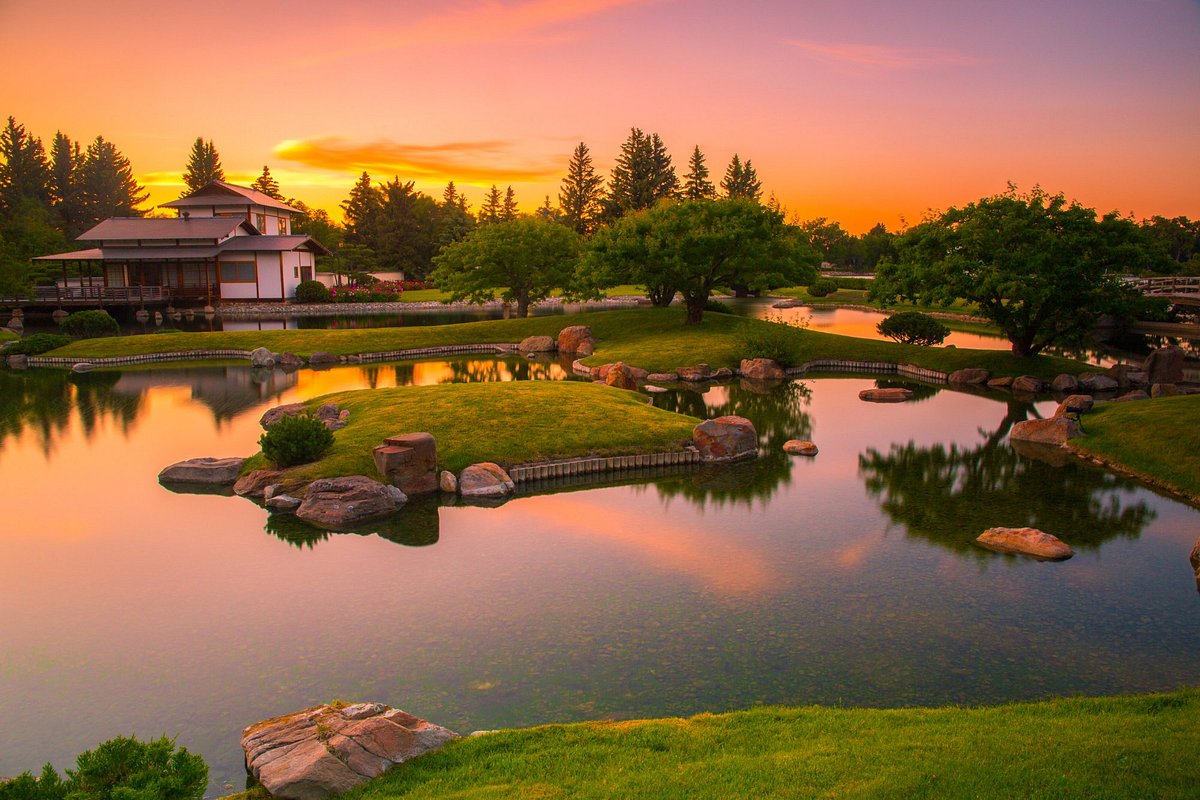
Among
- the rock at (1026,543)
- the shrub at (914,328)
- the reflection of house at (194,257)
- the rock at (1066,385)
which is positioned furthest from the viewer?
the reflection of house at (194,257)

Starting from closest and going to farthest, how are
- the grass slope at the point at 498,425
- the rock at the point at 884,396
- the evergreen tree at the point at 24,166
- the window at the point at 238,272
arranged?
1. the grass slope at the point at 498,425
2. the rock at the point at 884,396
3. the window at the point at 238,272
4. the evergreen tree at the point at 24,166

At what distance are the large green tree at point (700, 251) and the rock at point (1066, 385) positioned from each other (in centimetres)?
1580

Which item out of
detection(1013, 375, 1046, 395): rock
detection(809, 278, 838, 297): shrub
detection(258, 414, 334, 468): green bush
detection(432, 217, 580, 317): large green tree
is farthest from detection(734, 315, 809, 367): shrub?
detection(809, 278, 838, 297): shrub

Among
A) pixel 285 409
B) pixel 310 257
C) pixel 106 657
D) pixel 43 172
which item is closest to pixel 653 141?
pixel 310 257

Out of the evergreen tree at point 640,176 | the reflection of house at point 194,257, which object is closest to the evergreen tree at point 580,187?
the evergreen tree at point 640,176

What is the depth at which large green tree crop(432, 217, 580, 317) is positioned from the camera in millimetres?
52062

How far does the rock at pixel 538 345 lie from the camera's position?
45.4 meters

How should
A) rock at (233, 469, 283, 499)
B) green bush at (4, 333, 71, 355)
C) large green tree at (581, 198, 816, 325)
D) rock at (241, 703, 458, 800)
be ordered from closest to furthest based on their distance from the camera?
rock at (241, 703, 458, 800)
rock at (233, 469, 283, 499)
green bush at (4, 333, 71, 355)
large green tree at (581, 198, 816, 325)

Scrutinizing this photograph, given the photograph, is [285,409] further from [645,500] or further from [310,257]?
[310,257]

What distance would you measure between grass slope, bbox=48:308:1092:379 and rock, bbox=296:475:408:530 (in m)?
20.6

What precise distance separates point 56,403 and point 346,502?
20308mm

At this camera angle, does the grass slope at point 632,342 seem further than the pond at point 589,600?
Yes

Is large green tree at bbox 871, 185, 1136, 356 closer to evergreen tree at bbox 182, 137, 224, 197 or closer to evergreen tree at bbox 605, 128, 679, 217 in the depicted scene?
evergreen tree at bbox 605, 128, 679, 217

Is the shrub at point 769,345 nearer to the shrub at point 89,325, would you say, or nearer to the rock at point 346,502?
the rock at point 346,502
